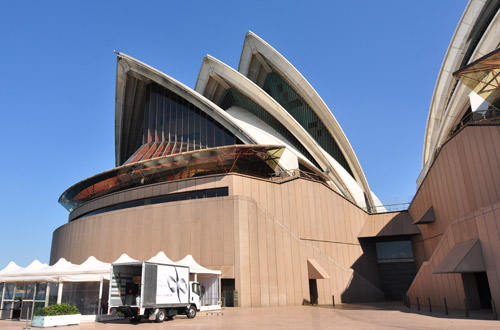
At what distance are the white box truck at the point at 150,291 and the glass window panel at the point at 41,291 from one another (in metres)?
3.81

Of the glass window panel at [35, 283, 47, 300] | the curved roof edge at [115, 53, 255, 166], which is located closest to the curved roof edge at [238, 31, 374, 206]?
the curved roof edge at [115, 53, 255, 166]

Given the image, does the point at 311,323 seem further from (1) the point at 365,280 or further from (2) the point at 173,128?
(2) the point at 173,128

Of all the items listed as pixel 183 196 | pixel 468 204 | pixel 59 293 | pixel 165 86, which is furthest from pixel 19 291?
pixel 165 86

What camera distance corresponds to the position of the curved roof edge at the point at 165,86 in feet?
114

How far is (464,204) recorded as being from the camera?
19.2 metres

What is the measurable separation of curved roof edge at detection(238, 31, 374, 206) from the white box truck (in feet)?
88.9

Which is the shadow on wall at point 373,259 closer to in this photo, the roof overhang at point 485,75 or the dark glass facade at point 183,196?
the dark glass facade at point 183,196

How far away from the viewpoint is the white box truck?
46.7 feet

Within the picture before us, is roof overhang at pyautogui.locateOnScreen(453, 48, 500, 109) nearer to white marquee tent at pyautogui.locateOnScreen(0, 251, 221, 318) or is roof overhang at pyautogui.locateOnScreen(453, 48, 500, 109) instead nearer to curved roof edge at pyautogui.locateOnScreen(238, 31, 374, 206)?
white marquee tent at pyautogui.locateOnScreen(0, 251, 221, 318)

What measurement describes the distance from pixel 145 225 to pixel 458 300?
1924 centimetres

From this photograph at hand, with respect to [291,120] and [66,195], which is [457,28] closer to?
[291,120]

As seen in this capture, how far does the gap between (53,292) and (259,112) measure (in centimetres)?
3040

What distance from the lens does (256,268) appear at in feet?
75.1

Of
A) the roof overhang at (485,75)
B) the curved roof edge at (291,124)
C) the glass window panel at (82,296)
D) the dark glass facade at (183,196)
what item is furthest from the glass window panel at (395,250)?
the glass window panel at (82,296)
